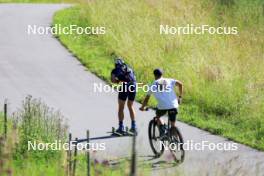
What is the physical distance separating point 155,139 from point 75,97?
5930 millimetres

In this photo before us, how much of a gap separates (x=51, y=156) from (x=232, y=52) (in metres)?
10.7

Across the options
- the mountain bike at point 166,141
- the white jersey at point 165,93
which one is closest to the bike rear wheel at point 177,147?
the mountain bike at point 166,141

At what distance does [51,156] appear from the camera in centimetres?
1147

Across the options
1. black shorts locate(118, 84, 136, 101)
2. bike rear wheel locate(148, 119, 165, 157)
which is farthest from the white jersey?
black shorts locate(118, 84, 136, 101)

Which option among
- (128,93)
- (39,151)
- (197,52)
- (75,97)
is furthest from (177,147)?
(197,52)

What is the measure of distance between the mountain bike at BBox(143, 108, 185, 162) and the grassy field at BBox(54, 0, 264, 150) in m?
2.22

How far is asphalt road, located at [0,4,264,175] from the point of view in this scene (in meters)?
12.5

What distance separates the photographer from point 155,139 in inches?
512

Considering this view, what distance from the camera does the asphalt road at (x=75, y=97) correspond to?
12531mm

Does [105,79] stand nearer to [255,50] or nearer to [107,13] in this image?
[255,50]

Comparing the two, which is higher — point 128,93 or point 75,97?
point 128,93

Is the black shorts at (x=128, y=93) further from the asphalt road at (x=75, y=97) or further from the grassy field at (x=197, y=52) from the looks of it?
the grassy field at (x=197, y=52)

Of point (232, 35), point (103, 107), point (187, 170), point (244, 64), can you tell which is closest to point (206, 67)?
point (244, 64)

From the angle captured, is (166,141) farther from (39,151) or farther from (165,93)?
(39,151)
